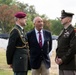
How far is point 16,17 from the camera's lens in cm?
727

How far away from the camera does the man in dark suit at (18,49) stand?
7090 mm

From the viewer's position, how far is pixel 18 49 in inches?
281

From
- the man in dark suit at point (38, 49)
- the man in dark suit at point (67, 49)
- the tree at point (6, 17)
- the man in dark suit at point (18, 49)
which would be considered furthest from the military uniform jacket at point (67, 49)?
the tree at point (6, 17)

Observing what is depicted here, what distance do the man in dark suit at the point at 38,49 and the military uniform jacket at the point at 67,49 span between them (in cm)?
113

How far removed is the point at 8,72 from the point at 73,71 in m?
6.33

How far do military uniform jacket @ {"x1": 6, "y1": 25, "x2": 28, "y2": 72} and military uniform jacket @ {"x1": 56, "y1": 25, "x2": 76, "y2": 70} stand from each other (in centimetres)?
86

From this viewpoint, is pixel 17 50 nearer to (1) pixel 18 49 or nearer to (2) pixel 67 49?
(1) pixel 18 49

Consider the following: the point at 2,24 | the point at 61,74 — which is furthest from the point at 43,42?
the point at 2,24

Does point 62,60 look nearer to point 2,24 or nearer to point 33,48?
point 33,48

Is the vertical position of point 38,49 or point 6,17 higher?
point 38,49

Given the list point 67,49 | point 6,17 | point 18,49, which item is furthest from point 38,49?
point 6,17

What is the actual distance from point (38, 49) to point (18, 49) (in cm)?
77

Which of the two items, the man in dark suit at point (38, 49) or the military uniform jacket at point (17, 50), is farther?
the man in dark suit at point (38, 49)

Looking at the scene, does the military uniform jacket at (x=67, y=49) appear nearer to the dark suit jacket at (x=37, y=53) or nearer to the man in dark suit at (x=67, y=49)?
the man in dark suit at (x=67, y=49)
